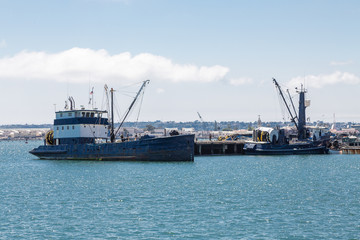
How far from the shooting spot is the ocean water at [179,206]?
99.6ft

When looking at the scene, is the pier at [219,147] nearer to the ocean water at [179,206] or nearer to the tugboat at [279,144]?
the tugboat at [279,144]

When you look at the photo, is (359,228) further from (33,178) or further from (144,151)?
(144,151)

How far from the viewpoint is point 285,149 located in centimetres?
10812

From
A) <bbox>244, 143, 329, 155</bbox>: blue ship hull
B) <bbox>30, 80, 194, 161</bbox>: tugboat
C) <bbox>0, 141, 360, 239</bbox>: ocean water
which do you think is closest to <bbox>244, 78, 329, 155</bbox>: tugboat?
<bbox>244, 143, 329, 155</bbox>: blue ship hull

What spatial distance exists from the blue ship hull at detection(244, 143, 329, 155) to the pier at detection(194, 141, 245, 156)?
15.9ft

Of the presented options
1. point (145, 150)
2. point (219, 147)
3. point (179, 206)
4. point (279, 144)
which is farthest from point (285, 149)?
point (179, 206)

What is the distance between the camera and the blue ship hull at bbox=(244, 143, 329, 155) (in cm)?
10762

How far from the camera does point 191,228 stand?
31.2 m

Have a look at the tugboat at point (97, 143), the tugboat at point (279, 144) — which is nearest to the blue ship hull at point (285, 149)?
the tugboat at point (279, 144)

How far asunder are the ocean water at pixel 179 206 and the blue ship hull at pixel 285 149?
42.1 meters

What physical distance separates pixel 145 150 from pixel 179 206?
38.8 m

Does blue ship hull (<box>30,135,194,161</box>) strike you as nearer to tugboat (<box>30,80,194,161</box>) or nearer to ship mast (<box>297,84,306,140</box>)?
tugboat (<box>30,80,194,161</box>)

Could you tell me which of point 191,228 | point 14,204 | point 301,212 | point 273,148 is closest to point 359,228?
point 301,212

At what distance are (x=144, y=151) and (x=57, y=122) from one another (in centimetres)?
1800
